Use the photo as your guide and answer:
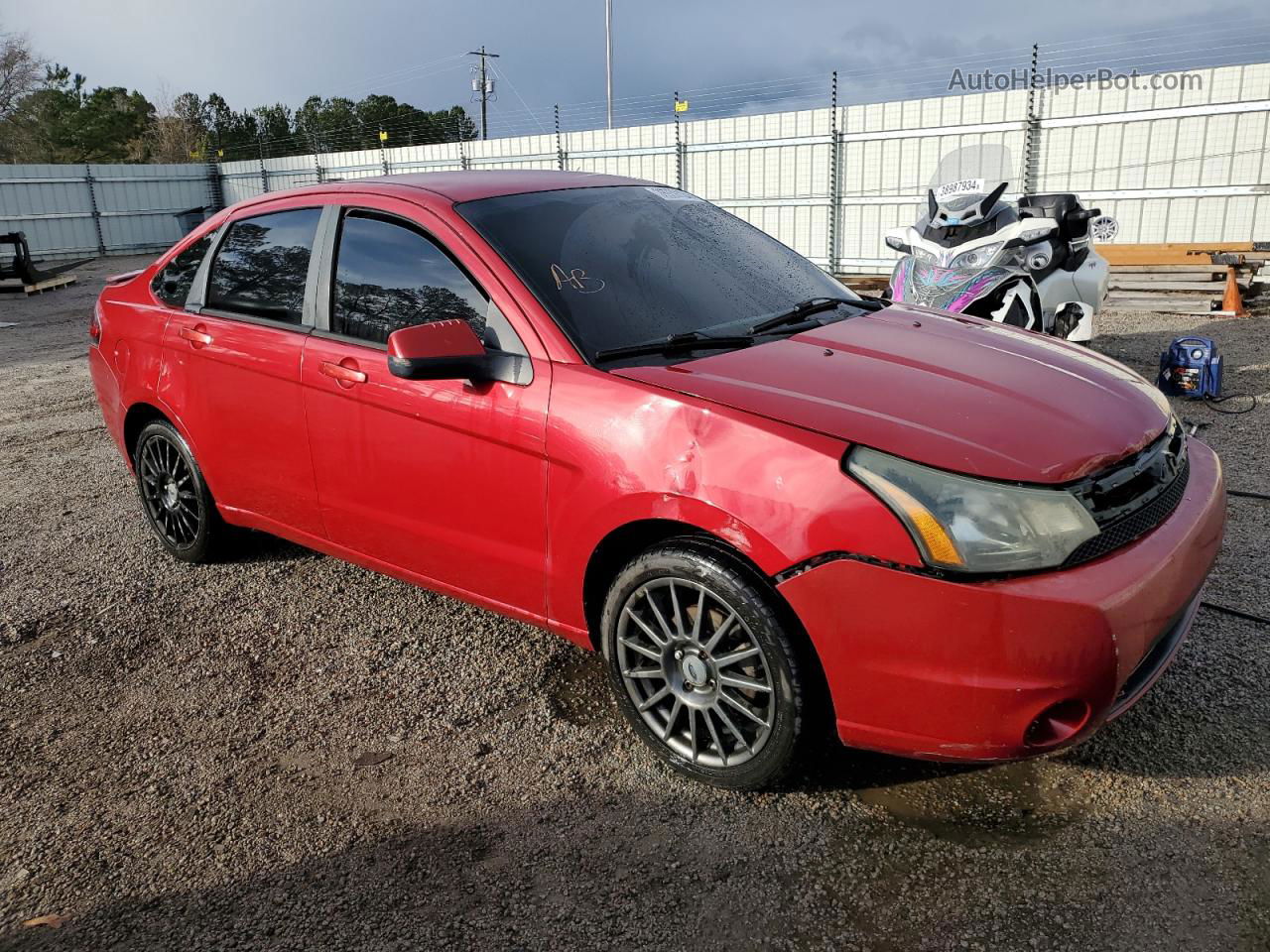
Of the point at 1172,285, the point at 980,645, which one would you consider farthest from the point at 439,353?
the point at 1172,285

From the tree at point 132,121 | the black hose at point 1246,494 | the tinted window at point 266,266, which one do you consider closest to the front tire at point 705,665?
the tinted window at point 266,266

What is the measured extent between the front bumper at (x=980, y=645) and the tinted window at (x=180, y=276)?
3.17 meters

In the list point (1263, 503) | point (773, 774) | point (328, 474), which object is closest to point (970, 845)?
point (773, 774)

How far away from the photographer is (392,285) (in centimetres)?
336

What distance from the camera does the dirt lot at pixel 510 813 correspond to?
227 centimetres

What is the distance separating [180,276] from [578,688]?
2.62m

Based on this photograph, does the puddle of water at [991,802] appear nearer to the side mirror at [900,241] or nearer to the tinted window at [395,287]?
the tinted window at [395,287]

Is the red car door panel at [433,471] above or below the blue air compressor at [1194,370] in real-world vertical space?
above

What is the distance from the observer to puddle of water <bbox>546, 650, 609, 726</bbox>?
3201 millimetres

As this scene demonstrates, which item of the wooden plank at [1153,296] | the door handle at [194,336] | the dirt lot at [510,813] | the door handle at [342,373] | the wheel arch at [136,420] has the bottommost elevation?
the dirt lot at [510,813]

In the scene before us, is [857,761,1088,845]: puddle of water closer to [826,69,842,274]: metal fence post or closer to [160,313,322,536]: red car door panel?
[160,313,322,536]: red car door panel

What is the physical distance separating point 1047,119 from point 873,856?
14.6m

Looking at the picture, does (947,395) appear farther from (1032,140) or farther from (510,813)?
(1032,140)

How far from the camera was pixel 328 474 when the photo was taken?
11.6ft
